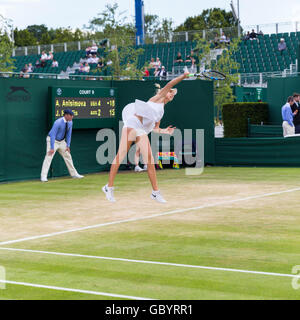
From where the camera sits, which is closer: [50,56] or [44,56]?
[44,56]

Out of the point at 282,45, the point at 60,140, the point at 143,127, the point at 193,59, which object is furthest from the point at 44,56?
the point at 143,127

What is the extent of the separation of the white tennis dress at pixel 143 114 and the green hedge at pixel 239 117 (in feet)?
56.6

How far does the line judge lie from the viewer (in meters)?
18.6

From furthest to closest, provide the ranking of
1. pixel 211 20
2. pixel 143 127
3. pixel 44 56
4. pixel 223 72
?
1. pixel 211 20
2. pixel 44 56
3. pixel 223 72
4. pixel 143 127

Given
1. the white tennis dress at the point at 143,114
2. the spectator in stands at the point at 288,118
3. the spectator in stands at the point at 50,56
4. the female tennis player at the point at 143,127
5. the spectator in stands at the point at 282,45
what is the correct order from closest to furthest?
the female tennis player at the point at 143,127
the white tennis dress at the point at 143,114
the spectator in stands at the point at 288,118
the spectator in stands at the point at 282,45
the spectator in stands at the point at 50,56

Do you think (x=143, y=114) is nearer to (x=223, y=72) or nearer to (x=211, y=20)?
(x=223, y=72)

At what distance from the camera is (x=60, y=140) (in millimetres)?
18984

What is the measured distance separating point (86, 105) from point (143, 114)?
28.6ft

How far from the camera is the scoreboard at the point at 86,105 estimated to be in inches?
788

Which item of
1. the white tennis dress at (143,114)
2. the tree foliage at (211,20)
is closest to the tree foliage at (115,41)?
the white tennis dress at (143,114)

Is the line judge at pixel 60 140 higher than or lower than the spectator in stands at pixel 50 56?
lower

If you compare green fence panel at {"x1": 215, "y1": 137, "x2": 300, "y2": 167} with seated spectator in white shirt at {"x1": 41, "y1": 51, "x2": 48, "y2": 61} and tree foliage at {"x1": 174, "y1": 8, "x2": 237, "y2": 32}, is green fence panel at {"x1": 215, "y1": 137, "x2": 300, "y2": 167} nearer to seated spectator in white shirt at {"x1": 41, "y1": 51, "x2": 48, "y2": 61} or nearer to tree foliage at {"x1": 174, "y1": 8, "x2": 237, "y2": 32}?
seated spectator in white shirt at {"x1": 41, "y1": 51, "x2": 48, "y2": 61}

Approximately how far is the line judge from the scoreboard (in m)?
1.07

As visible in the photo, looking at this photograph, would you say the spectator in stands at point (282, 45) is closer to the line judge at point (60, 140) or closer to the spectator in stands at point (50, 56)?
the spectator in stands at point (50, 56)
